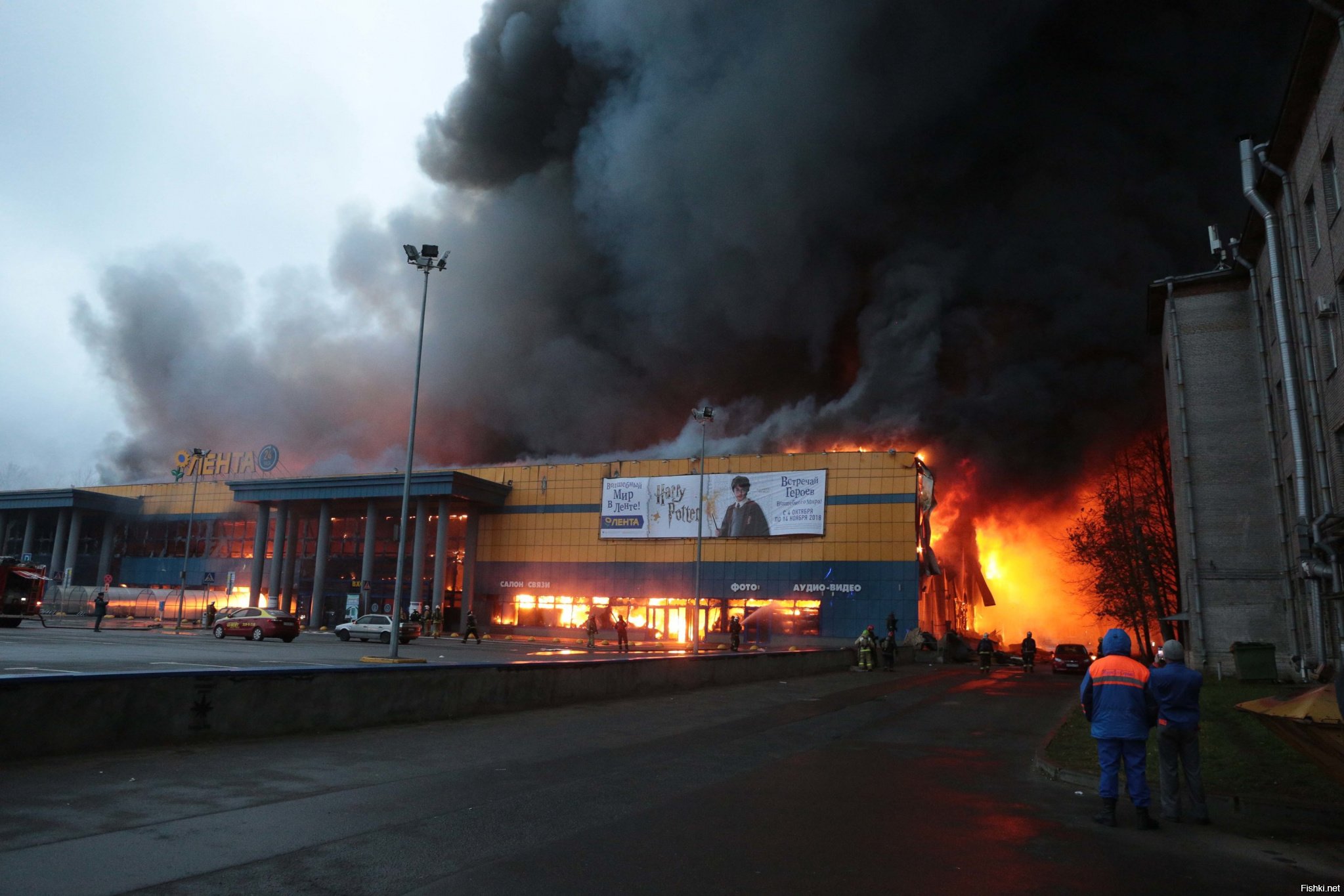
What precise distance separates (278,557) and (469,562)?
1366cm

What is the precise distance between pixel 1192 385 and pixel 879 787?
90.2 ft

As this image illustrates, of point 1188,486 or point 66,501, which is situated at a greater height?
point 66,501

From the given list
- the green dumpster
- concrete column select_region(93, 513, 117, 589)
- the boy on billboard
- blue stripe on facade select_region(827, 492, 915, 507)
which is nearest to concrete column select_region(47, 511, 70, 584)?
concrete column select_region(93, 513, 117, 589)

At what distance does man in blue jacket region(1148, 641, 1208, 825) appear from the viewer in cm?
756

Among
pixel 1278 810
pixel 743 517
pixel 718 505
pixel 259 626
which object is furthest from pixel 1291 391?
pixel 718 505

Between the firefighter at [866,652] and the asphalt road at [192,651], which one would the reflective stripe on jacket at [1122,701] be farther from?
the firefighter at [866,652]

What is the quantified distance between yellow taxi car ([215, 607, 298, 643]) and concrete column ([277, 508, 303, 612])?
27.3 metres

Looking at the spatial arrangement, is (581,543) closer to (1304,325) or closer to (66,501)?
(66,501)

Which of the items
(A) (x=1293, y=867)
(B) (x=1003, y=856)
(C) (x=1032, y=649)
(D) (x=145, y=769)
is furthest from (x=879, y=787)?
(C) (x=1032, y=649)

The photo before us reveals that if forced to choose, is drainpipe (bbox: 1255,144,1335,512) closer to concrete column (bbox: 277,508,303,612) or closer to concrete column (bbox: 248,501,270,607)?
concrete column (bbox: 277,508,303,612)

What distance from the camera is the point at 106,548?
72.6 metres

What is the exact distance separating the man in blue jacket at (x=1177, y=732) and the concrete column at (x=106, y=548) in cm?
8178

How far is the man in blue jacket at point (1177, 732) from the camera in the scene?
756 centimetres

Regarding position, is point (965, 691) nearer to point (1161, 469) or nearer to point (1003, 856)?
point (1003, 856)
